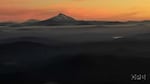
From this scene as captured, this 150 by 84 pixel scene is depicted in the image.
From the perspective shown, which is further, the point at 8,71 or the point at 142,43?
the point at 142,43

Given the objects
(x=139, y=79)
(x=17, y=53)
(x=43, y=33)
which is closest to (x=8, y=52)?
(x=17, y=53)

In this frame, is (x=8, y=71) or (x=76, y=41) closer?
(x=8, y=71)

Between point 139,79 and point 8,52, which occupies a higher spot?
point 8,52

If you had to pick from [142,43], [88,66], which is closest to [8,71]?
[88,66]

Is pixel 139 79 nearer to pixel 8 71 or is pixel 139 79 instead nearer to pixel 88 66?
pixel 88 66

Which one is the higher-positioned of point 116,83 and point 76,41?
point 76,41

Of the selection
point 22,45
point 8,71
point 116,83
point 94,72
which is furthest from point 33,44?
point 116,83

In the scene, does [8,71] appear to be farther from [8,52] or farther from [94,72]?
[94,72]

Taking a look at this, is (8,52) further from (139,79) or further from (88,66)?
(139,79)
